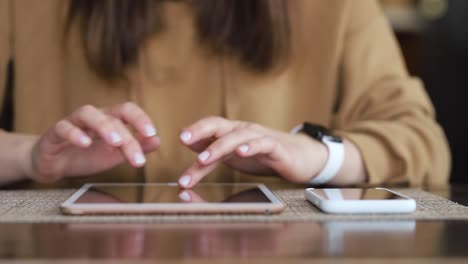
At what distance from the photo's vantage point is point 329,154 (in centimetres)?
79

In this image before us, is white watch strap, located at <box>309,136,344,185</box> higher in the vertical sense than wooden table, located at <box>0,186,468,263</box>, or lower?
lower

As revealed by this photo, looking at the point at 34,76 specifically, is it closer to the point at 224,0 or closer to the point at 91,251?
the point at 224,0

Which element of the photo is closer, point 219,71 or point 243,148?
point 243,148

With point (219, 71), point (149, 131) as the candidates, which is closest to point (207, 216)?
point (149, 131)

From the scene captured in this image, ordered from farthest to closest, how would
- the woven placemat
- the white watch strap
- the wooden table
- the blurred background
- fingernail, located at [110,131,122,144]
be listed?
the blurred background, the white watch strap, fingernail, located at [110,131,122,144], the woven placemat, the wooden table

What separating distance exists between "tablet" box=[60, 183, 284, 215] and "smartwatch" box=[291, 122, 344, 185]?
6.9 inches

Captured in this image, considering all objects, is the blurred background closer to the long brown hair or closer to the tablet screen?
the long brown hair

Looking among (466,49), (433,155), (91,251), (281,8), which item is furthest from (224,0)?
(466,49)

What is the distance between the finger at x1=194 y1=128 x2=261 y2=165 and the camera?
603 mm

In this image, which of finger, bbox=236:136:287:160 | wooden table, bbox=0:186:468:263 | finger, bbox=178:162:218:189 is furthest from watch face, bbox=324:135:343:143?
wooden table, bbox=0:186:468:263

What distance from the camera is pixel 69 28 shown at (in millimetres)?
997

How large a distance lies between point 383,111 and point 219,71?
9.9 inches

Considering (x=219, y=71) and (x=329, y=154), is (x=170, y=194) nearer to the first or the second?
(x=329, y=154)

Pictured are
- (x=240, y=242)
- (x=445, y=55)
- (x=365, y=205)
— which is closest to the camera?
(x=240, y=242)
